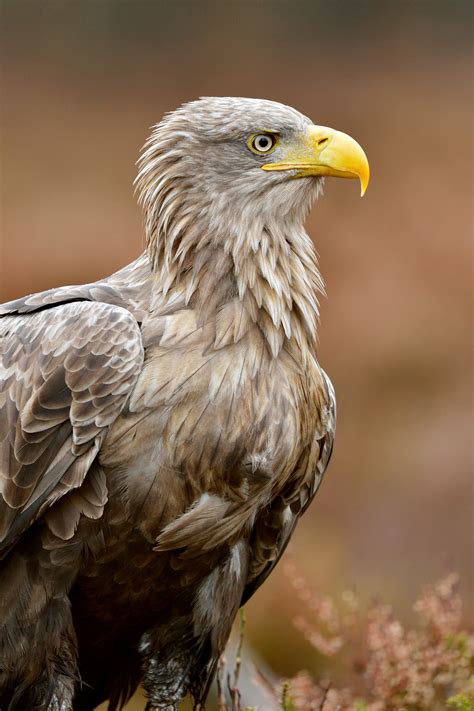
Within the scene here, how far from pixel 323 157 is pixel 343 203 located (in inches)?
407

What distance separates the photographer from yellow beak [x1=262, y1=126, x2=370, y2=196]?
13.1ft

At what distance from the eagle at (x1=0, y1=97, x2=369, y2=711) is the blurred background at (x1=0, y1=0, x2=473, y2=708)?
148 inches

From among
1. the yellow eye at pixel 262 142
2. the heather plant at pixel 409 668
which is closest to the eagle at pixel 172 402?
the yellow eye at pixel 262 142

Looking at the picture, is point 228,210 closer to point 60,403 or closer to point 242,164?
point 242,164

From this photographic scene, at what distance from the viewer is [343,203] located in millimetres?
14242

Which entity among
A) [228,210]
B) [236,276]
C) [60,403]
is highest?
[228,210]

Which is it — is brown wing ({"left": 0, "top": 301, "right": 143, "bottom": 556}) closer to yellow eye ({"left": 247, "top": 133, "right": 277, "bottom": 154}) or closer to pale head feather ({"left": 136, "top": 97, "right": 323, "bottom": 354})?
pale head feather ({"left": 136, "top": 97, "right": 323, "bottom": 354})

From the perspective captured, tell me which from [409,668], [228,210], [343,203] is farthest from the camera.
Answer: [343,203]

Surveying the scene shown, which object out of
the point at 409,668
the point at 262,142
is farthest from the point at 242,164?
the point at 409,668

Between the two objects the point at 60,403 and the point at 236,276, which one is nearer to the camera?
the point at 60,403

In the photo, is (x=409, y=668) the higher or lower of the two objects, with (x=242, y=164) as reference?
lower

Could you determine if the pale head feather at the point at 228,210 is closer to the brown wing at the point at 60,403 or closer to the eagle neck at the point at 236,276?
the eagle neck at the point at 236,276

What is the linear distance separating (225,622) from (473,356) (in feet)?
27.1

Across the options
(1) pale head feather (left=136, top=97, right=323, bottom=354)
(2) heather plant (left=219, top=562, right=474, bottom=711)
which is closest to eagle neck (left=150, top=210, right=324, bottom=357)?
(1) pale head feather (left=136, top=97, right=323, bottom=354)
